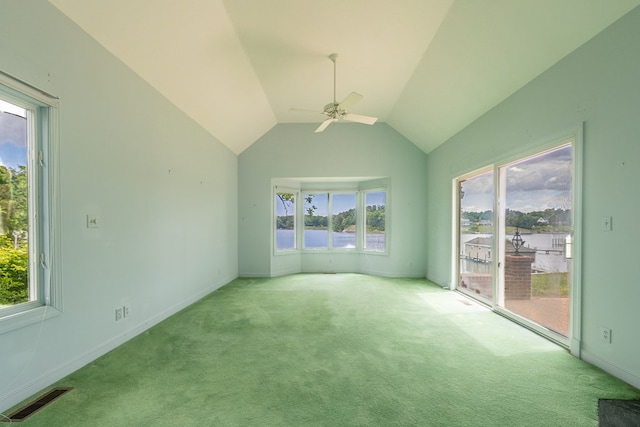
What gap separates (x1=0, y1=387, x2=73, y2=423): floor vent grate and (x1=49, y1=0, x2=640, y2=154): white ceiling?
299cm

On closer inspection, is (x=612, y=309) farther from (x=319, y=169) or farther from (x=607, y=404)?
(x=319, y=169)

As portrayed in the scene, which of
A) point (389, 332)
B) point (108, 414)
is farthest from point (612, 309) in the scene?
point (108, 414)

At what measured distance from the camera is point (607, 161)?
2.40 m

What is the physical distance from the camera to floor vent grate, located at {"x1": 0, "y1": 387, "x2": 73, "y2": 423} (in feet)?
5.96

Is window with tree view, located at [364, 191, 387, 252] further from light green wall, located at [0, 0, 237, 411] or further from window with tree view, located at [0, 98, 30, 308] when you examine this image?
window with tree view, located at [0, 98, 30, 308]

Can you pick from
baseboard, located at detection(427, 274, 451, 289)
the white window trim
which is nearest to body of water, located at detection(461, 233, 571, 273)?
baseboard, located at detection(427, 274, 451, 289)

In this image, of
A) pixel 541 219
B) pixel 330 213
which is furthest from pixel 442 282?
pixel 330 213

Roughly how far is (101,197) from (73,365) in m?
1.49

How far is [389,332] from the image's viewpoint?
3.29m

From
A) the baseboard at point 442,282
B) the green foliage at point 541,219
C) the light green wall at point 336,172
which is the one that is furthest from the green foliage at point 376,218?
the green foliage at point 541,219

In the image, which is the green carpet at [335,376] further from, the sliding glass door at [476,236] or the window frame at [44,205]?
the sliding glass door at [476,236]

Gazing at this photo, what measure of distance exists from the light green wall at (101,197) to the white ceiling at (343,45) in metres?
0.31

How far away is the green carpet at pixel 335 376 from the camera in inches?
73.7

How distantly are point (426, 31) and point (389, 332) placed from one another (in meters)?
3.61
